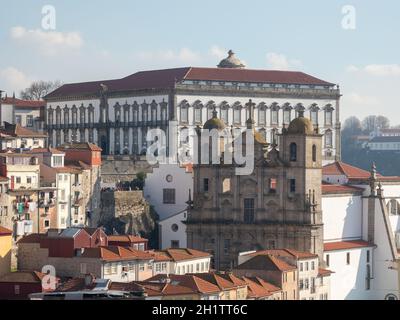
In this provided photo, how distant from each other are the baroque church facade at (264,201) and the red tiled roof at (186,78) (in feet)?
98.6

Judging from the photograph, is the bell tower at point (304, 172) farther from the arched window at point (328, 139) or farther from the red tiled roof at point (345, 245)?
the arched window at point (328, 139)

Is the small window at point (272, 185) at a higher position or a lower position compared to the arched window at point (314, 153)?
lower

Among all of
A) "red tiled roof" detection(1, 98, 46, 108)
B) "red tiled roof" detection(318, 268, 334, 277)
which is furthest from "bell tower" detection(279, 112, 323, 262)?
"red tiled roof" detection(1, 98, 46, 108)

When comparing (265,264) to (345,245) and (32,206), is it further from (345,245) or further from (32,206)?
(32,206)

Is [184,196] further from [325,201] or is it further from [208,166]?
[325,201]

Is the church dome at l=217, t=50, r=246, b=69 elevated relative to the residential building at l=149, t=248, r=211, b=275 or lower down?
elevated

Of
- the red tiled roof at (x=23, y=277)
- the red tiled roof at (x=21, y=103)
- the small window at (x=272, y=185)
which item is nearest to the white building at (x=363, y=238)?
the small window at (x=272, y=185)

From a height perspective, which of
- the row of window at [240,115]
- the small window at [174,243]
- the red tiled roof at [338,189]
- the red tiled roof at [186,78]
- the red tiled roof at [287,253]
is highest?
the red tiled roof at [186,78]

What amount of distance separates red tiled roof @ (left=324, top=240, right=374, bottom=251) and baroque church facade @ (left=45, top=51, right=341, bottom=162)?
1145 inches

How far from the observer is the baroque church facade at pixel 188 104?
117 m

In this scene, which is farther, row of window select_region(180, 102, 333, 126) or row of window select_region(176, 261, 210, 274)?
row of window select_region(180, 102, 333, 126)

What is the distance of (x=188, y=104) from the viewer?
11650cm

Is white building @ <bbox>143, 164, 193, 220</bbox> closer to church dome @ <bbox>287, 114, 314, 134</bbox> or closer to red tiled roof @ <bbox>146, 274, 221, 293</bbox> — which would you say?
church dome @ <bbox>287, 114, 314, 134</bbox>

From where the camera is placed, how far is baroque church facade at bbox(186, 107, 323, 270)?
276 feet
